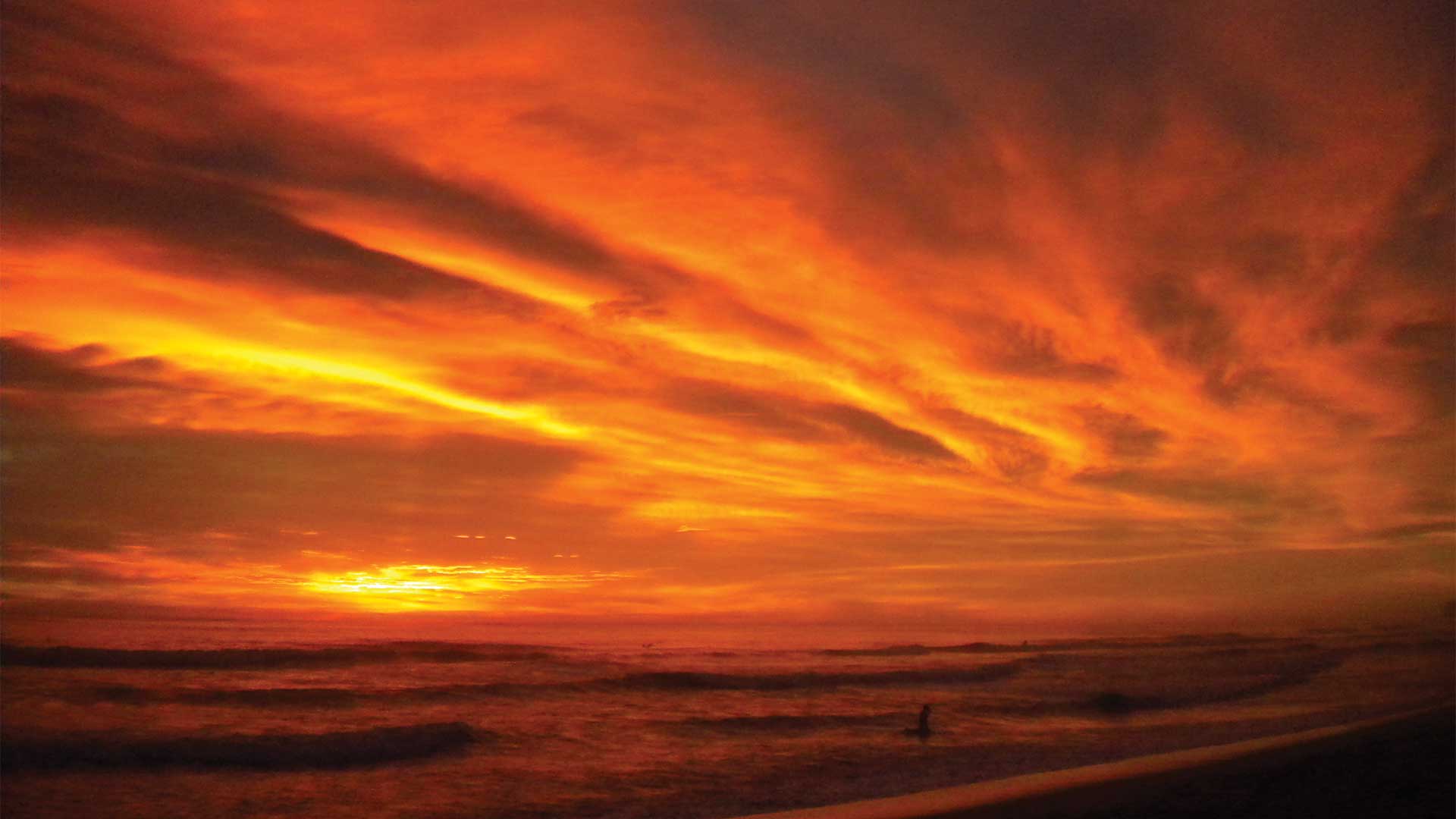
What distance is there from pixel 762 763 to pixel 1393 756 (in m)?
10.4

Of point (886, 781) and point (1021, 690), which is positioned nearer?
point (886, 781)

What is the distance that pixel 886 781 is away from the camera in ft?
52.0

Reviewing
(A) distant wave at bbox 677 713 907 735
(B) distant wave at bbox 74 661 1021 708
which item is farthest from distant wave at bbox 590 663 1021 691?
(A) distant wave at bbox 677 713 907 735

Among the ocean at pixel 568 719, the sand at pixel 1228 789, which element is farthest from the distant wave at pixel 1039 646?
the sand at pixel 1228 789

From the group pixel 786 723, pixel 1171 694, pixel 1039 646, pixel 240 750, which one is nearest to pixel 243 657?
pixel 240 750

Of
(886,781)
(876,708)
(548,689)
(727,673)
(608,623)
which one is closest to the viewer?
(886,781)

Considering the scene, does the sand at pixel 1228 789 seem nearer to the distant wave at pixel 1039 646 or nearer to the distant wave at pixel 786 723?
the distant wave at pixel 786 723

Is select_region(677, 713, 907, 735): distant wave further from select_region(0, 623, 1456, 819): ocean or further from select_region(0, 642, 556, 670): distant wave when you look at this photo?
select_region(0, 642, 556, 670): distant wave

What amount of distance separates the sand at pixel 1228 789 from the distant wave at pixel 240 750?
34.2 ft

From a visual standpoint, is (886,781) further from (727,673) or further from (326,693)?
(727,673)

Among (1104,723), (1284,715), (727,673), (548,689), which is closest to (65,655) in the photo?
(548,689)

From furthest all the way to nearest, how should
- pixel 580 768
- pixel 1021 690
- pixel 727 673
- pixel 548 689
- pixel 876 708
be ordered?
pixel 727 673 < pixel 1021 690 < pixel 548 689 < pixel 876 708 < pixel 580 768

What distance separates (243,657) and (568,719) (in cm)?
1950

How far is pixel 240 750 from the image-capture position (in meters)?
19.6
